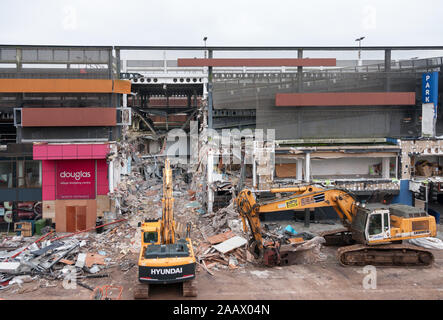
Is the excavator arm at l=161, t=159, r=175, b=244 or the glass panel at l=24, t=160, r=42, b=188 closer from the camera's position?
the excavator arm at l=161, t=159, r=175, b=244

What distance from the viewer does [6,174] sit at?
2345 cm

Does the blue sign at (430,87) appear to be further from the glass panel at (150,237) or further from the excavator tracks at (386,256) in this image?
the glass panel at (150,237)

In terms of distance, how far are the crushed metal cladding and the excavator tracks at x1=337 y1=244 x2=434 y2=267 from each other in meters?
1.48

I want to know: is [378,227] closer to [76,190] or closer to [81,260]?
[81,260]

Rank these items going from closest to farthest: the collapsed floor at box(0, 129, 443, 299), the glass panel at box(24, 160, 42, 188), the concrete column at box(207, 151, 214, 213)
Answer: the collapsed floor at box(0, 129, 443, 299) → the glass panel at box(24, 160, 42, 188) → the concrete column at box(207, 151, 214, 213)

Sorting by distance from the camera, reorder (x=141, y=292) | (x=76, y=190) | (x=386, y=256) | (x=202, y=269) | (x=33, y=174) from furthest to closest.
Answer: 1. (x=33, y=174)
2. (x=76, y=190)
3. (x=386, y=256)
4. (x=202, y=269)
5. (x=141, y=292)

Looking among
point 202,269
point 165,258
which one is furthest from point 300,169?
point 165,258

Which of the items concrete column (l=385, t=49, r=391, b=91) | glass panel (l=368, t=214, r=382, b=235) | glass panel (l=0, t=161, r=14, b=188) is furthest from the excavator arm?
concrete column (l=385, t=49, r=391, b=91)

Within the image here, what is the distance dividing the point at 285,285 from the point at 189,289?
12.7ft

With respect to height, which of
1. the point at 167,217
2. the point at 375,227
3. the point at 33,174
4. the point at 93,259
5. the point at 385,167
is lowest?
the point at 93,259

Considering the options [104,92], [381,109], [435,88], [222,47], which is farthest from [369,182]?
[104,92]

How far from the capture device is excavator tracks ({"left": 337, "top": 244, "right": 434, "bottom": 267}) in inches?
663

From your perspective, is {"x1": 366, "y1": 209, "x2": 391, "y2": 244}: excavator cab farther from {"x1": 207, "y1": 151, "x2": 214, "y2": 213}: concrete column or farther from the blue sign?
the blue sign

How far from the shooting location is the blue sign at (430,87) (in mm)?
26047
